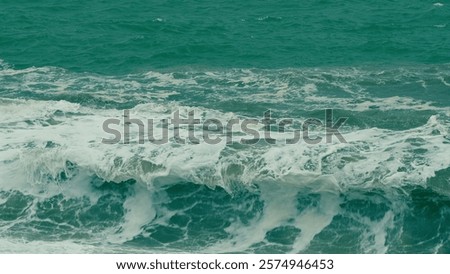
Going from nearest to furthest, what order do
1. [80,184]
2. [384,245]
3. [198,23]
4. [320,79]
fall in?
[384,245] → [80,184] → [320,79] → [198,23]

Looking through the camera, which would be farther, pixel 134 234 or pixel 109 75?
pixel 109 75

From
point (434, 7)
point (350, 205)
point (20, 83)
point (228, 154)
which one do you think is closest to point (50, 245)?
point (228, 154)

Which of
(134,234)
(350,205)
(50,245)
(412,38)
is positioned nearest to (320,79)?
(412,38)

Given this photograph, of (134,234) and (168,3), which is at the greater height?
(168,3)

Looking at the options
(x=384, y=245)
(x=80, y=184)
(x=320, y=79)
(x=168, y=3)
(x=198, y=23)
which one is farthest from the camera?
(x=168, y=3)

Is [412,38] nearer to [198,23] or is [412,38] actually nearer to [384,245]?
[198,23]

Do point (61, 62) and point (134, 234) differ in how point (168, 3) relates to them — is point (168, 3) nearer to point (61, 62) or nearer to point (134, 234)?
point (61, 62)
